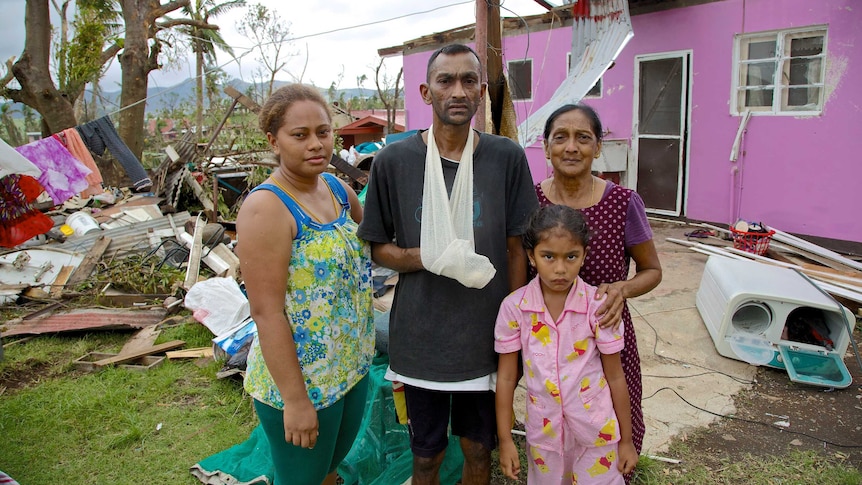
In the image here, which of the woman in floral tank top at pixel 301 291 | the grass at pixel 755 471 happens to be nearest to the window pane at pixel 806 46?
the grass at pixel 755 471

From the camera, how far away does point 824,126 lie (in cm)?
608

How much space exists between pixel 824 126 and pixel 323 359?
22.2ft

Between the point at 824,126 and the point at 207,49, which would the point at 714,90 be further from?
the point at 207,49

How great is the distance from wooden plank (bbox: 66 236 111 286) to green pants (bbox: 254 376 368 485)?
5.59 m

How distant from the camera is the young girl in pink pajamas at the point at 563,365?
5.47 feet

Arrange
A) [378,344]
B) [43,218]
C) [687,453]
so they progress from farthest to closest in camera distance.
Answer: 1. [43,218]
2. [378,344]
3. [687,453]

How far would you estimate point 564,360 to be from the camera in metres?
1.69

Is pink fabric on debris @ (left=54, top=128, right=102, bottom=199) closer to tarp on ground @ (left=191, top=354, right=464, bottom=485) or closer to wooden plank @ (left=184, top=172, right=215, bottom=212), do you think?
wooden plank @ (left=184, top=172, right=215, bottom=212)

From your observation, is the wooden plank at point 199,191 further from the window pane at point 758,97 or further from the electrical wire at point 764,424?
the window pane at point 758,97

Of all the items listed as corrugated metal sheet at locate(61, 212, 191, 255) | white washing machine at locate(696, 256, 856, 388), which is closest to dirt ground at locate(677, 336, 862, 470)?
white washing machine at locate(696, 256, 856, 388)

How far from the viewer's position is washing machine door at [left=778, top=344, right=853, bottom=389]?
10.8 feet

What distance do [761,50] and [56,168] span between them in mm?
8767

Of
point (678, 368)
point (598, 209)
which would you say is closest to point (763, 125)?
point (678, 368)

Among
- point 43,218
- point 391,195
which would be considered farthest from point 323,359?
point 43,218
